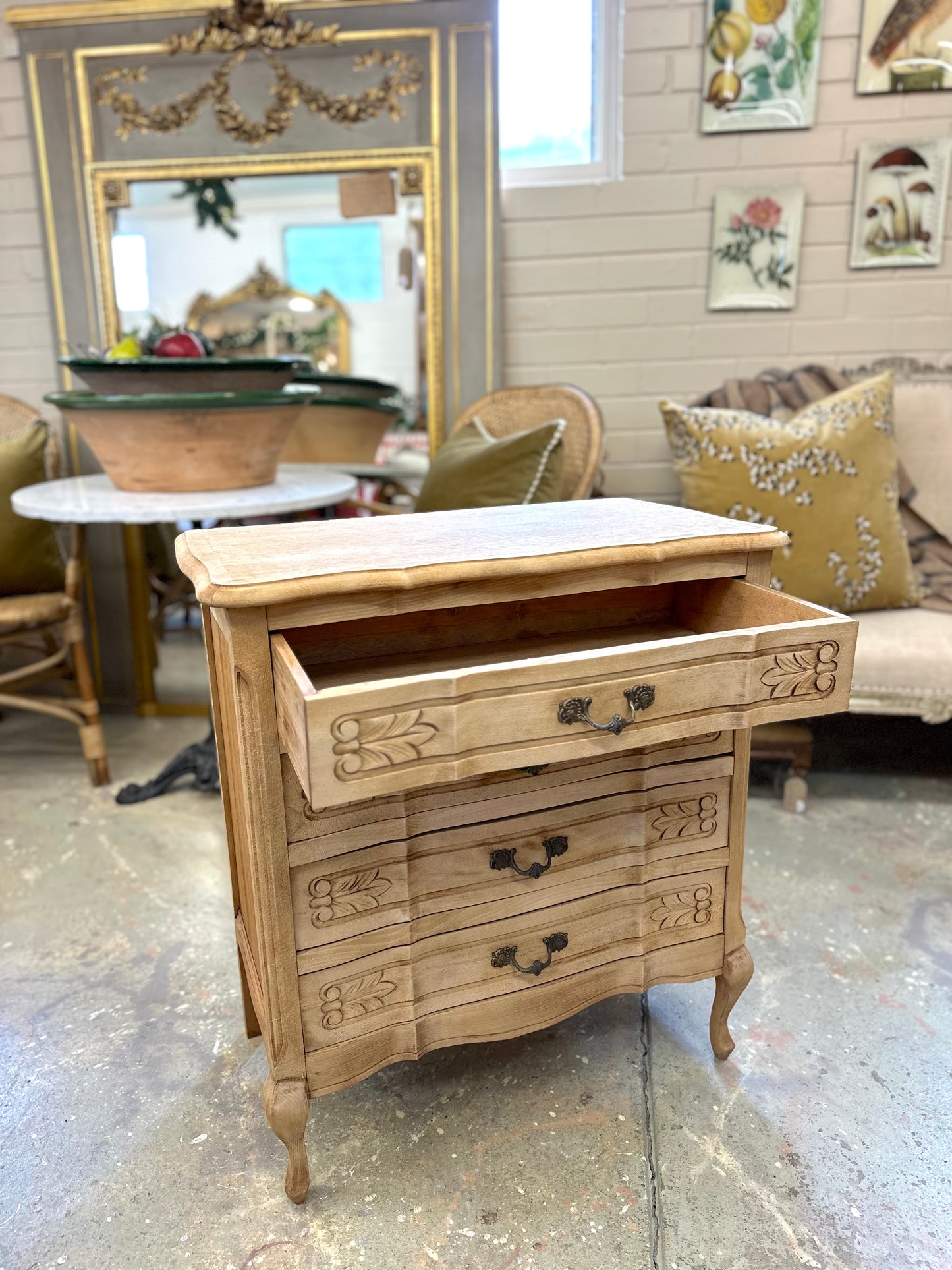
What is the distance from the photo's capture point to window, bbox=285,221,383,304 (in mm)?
2516

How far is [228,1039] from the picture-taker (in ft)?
4.72

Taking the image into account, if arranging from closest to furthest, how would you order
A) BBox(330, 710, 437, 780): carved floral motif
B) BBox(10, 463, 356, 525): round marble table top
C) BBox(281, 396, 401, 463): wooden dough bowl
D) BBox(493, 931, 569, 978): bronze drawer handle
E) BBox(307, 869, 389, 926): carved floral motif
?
BBox(330, 710, 437, 780): carved floral motif, BBox(307, 869, 389, 926): carved floral motif, BBox(493, 931, 569, 978): bronze drawer handle, BBox(10, 463, 356, 525): round marble table top, BBox(281, 396, 401, 463): wooden dough bowl

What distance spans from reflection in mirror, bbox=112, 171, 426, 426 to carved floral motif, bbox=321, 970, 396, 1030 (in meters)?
1.82

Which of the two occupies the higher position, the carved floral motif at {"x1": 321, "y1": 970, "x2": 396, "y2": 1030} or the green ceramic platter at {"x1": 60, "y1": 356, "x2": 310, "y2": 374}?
the green ceramic platter at {"x1": 60, "y1": 356, "x2": 310, "y2": 374}

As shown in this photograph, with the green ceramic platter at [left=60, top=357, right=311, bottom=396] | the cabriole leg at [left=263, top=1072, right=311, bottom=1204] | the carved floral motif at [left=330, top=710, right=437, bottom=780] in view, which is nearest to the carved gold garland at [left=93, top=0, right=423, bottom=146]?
the green ceramic platter at [left=60, top=357, right=311, bottom=396]

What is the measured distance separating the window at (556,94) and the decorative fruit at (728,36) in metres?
0.27

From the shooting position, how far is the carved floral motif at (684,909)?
1260mm

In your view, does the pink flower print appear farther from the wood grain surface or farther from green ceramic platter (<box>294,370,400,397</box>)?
the wood grain surface

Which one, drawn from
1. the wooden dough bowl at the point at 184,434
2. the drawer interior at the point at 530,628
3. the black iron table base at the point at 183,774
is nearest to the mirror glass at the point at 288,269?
the wooden dough bowl at the point at 184,434

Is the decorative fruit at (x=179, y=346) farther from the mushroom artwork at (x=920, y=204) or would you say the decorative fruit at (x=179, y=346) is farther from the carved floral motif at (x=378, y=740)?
the mushroom artwork at (x=920, y=204)

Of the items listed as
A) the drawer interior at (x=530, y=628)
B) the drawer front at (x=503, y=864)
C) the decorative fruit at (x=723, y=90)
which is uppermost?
the decorative fruit at (x=723, y=90)

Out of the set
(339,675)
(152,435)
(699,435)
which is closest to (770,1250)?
(339,675)

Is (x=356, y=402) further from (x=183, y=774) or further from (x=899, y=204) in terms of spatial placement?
(x=899, y=204)

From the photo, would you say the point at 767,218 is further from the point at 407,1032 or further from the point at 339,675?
the point at 407,1032
